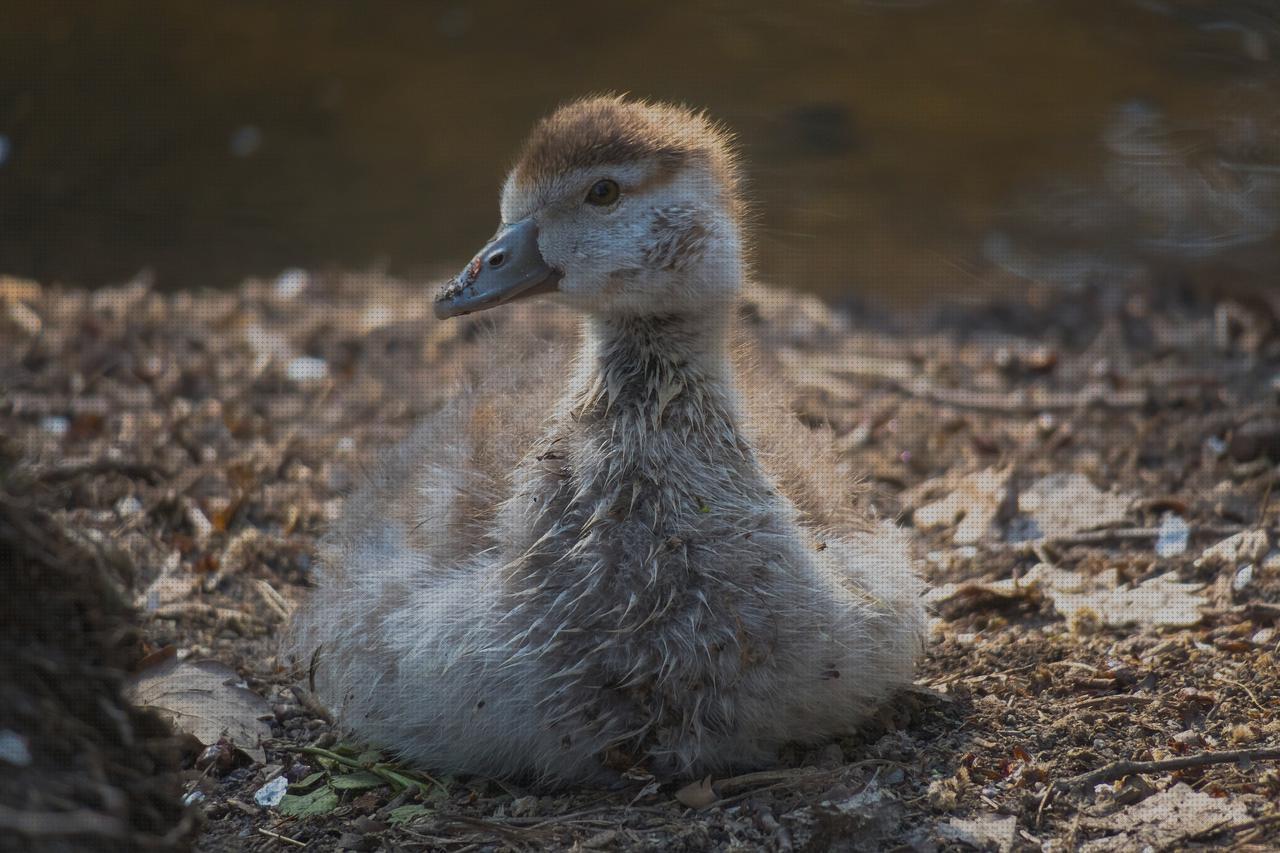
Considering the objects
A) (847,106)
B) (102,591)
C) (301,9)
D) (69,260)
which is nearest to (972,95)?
(847,106)

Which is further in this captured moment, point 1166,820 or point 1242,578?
point 1242,578

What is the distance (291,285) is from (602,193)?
4.85 meters

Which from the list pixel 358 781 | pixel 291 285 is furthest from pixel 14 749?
pixel 291 285

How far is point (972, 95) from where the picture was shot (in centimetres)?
1006

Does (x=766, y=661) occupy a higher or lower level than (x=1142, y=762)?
higher

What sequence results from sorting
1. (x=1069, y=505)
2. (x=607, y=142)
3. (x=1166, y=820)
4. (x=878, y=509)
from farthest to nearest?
(x=878, y=509)
(x=1069, y=505)
(x=607, y=142)
(x=1166, y=820)

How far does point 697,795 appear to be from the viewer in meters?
3.19

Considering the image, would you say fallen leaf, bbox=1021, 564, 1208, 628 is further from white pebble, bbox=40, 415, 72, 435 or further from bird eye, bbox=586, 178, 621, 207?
white pebble, bbox=40, 415, 72, 435

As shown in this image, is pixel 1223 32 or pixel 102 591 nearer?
pixel 102 591

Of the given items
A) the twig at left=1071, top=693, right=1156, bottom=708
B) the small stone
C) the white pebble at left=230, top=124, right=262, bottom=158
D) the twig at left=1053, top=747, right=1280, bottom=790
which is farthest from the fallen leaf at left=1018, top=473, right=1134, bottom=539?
the white pebble at left=230, top=124, right=262, bottom=158

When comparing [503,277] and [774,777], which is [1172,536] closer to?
[774,777]

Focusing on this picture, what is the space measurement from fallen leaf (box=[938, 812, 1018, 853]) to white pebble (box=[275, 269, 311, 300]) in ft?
18.8

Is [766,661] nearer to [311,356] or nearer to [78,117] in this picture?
[311,356]

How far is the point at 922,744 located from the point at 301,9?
31.2 ft
